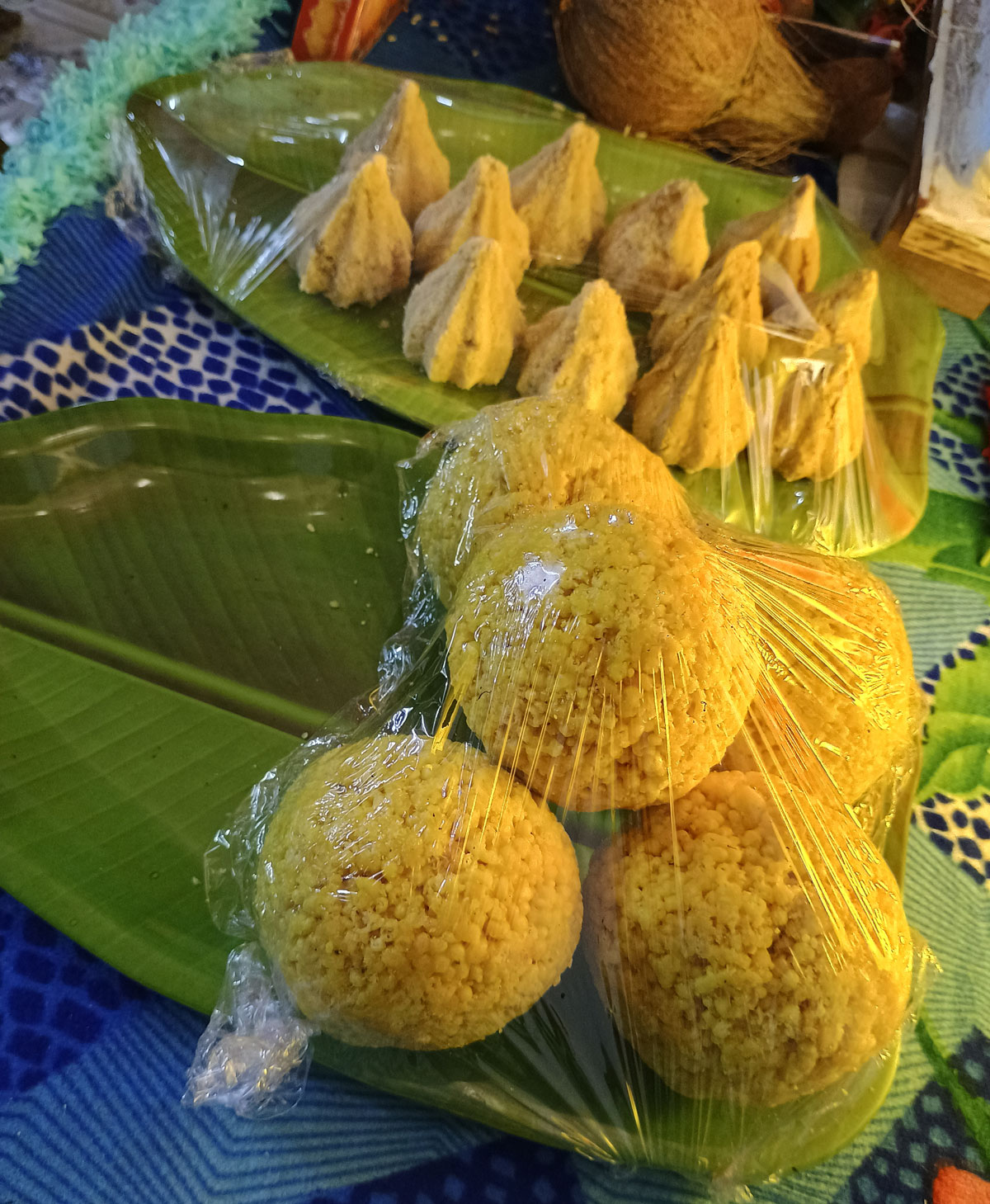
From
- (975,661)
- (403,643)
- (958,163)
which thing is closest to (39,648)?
(403,643)

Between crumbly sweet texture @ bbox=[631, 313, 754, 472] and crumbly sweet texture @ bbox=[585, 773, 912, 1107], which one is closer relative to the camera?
crumbly sweet texture @ bbox=[585, 773, 912, 1107]

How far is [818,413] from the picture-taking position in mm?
1062

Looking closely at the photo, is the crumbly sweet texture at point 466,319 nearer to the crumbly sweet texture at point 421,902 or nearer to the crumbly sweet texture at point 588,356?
the crumbly sweet texture at point 588,356

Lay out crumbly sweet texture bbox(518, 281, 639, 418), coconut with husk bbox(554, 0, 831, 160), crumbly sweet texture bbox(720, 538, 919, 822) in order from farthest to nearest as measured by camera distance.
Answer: coconut with husk bbox(554, 0, 831, 160), crumbly sweet texture bbox(518, 281, 639, 418), crumbly sweet texture bbox(720, 538, 919, 822)

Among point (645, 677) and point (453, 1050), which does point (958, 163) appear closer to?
point (645, 677)

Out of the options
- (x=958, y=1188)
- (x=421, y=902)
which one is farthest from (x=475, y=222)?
(x=958, y=1188)

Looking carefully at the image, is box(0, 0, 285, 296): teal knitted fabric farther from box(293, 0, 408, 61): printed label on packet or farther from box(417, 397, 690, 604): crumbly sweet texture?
box(417, 397, 690, 604): crumbly sweet texture

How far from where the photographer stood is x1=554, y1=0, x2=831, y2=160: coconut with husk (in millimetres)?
1290

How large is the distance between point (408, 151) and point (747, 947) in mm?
1129

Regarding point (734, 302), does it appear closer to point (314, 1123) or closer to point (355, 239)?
point (355, 239)

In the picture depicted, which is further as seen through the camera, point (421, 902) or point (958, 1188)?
point (958, 1188)

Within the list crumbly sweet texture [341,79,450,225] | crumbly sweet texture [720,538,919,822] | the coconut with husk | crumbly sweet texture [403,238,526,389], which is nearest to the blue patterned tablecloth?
crumbly sweet texture [720,538,919,822]

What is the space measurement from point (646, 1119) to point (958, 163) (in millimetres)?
1373

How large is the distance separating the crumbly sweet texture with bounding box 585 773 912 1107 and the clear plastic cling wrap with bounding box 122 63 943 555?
1.77ft
